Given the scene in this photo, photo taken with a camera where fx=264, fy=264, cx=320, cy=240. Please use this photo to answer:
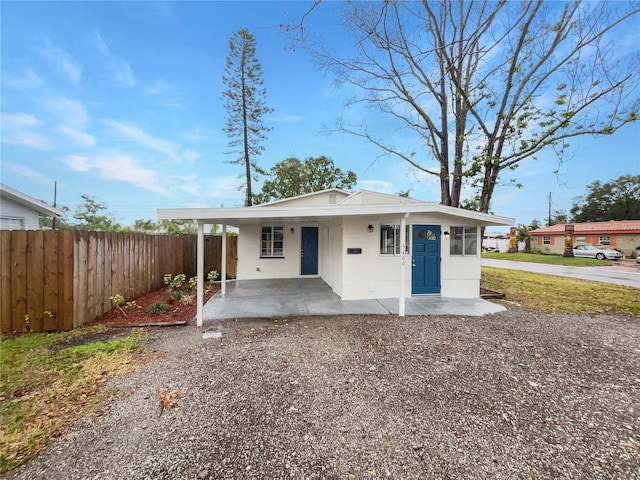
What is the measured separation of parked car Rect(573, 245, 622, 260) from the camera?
73.1ft

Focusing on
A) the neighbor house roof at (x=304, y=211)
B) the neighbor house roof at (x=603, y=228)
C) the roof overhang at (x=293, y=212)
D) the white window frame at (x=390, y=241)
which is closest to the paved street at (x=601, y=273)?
the neighbor house roof at (x=603, y=228)

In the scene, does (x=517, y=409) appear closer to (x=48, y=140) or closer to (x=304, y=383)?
(x=304, y=383)

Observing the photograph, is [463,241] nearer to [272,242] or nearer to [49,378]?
[272,242]

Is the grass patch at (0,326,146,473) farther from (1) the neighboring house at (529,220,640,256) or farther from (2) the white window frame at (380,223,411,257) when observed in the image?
(1) the neighboring house at (529,220,640,256)

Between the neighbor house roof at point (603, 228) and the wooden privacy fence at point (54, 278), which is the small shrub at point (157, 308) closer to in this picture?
the wooden privacy fence at point (54, 278)

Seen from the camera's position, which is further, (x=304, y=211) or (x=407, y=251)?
(x=407, y=251)

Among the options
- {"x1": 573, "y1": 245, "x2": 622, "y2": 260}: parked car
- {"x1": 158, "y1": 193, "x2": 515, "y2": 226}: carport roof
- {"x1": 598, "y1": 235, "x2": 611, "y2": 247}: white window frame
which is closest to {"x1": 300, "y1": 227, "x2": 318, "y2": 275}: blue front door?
{"x1": 158, "y1": 193, "x2": 515, "y2": 226}: carport roof

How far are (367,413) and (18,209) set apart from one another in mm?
11915

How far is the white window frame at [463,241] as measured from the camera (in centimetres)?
762

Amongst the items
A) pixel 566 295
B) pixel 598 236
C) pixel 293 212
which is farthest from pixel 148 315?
pixel 598 236

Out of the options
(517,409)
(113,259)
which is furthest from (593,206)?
(113,259)

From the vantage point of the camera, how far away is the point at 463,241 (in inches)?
301

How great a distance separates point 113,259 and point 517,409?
7493mm

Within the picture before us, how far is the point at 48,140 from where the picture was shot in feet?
35.3
